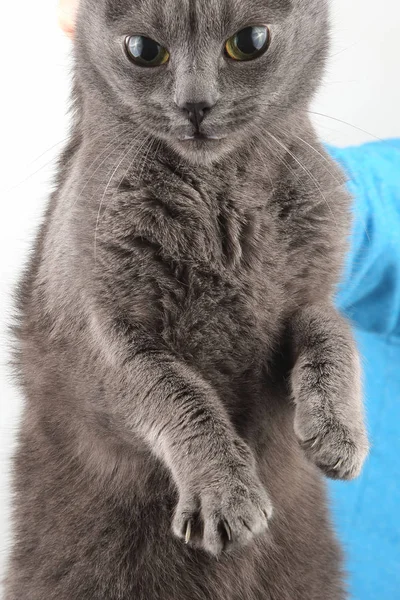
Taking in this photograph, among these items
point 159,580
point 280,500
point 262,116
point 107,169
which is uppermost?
point 262,116

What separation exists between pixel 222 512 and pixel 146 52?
581 mm

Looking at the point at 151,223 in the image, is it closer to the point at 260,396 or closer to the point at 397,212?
the point at 260,396

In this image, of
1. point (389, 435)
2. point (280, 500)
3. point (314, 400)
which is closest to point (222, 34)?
point (314, 400)

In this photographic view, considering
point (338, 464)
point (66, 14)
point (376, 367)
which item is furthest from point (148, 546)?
point (66, 14)

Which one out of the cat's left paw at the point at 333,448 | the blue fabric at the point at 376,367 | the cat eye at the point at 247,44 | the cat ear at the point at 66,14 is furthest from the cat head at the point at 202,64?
the blue fabric at the point at 376,367

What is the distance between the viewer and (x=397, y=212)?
1692mm

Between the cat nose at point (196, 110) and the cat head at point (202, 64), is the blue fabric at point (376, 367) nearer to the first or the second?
the cat head at point (202, 64)

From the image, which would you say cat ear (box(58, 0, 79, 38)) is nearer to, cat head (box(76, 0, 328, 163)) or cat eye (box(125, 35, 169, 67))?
cat head (box(76, 0, 328, 163))

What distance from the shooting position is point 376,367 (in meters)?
1.72

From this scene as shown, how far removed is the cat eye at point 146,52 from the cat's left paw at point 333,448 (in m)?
0.50

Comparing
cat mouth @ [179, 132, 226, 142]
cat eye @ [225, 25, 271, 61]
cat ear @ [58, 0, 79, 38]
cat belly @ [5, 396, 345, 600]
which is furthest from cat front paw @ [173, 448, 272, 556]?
cat ear @ [58, 0, 79, 38]

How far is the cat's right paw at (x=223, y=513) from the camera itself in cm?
86

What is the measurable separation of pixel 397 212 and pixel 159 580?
1.01 m

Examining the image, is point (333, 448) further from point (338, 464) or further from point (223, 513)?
point (223, 513)
